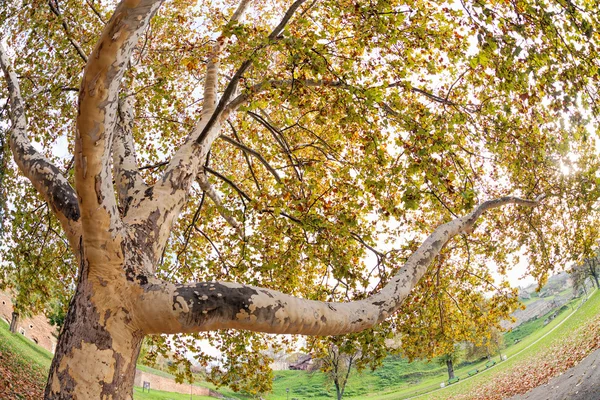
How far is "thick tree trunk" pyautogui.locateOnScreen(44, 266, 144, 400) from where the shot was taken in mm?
3486

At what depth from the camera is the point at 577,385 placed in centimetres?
1070

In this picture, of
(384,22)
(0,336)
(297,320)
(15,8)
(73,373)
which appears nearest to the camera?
(73,373)

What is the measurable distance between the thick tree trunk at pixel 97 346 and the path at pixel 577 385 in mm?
10050

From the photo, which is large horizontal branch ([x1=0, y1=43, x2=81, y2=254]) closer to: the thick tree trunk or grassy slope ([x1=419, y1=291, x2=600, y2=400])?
the thick tree trunk

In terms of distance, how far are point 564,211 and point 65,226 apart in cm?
1121

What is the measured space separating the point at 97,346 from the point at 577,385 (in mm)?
12334

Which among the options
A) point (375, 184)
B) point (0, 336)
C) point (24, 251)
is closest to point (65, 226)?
point (375, 184)

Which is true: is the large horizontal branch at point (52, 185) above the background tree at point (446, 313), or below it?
above

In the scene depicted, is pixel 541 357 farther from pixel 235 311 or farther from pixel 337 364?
pixel 235 311

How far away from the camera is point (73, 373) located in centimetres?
349

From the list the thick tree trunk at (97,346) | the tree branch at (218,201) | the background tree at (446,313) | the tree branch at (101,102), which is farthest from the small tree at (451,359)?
the tree branch at (101,102)

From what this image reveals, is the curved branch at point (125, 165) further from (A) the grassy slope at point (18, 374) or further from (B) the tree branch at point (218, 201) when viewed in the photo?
(A) the grassy slope at point (18, 374)

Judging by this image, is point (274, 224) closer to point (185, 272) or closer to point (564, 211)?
point (185, 272)

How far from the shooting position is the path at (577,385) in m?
9.65
